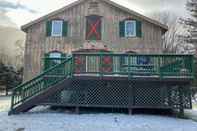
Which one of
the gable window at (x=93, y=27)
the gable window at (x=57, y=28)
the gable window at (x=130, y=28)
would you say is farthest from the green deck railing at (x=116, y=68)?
the gable window at (x=57, y=28)

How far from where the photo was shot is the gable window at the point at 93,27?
1491 cm

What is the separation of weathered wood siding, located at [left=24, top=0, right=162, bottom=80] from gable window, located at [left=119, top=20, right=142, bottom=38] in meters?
0.26

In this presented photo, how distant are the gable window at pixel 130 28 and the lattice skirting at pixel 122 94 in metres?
5.84

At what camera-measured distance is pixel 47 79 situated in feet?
32.2

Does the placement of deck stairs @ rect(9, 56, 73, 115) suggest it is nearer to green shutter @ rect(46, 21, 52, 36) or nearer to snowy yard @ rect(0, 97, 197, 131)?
snowy yard @ rect(0, 97, 197, 131)

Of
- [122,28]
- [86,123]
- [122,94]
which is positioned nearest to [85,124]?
[86,123]

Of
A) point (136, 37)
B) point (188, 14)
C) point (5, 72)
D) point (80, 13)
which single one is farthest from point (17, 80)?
point (188, 14)

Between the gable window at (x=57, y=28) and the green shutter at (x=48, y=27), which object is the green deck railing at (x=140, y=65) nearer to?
the gable window at (x=57, y=28)

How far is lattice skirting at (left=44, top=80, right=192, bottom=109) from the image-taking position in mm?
9523

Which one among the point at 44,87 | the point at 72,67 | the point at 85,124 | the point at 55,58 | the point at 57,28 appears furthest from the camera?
the point at 57,28

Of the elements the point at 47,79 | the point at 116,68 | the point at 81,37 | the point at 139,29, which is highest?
the point at 139,29

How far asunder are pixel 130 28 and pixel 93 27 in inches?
103

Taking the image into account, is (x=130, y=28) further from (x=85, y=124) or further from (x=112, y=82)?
(x=85, y=124)

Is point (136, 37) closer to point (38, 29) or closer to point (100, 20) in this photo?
point (100, 20)
